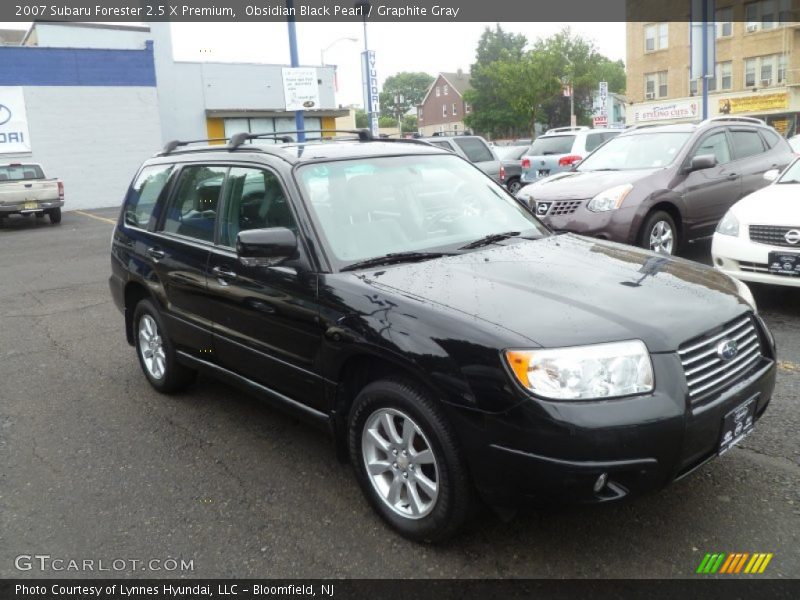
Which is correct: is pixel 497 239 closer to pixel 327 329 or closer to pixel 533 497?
pixel 327 329

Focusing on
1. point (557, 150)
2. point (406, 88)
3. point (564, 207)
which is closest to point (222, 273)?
point (564, 207)

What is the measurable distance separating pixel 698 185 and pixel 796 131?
133 feet

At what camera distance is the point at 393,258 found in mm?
3436

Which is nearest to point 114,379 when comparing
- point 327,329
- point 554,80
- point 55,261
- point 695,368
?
point 327,329

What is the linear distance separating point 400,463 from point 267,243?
1.18 meters

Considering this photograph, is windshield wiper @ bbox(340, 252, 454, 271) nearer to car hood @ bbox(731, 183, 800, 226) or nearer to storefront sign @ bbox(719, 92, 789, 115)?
car hood @ bbox(731, 183, 800, 226)

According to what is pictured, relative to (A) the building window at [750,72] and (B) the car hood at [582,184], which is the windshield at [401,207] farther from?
(A) the building window at [750,72]

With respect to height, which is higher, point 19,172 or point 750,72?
point 750,72

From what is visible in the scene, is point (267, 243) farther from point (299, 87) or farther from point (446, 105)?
point (446, 105)

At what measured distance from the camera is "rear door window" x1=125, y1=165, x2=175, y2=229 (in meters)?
4.90

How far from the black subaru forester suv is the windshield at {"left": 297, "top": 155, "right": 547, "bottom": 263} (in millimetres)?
12

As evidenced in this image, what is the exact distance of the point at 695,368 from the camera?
107 inches

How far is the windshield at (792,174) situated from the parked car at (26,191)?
17.2m
